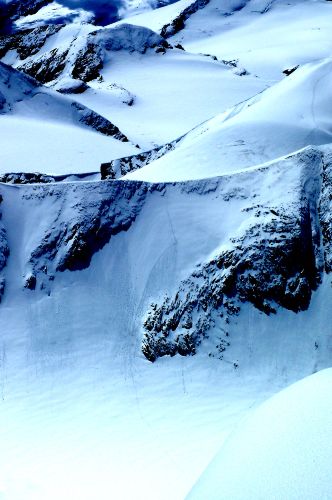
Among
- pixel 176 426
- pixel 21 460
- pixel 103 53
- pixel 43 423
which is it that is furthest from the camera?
pixel 103 53

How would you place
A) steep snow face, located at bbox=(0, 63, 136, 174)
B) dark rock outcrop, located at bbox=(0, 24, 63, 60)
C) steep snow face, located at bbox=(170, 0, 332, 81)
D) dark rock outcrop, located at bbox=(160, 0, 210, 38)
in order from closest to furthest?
1. steep snow face, located at bbox=(0, 63, 136, 174)
2. steep snow face, located at bbox=(170, 0, 332, 81)
3. dark rock outcrop, located at bbox=(0, 24, 63, 60)
4. dark rock outcrop, located at bbox=(160, 0, 210, 38)

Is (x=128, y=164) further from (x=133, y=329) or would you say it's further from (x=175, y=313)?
(x=175, y=313)

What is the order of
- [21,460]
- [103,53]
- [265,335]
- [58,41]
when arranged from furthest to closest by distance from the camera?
1. [58,41]
2. [103,53]
3. [265,335]
4. [21,460]

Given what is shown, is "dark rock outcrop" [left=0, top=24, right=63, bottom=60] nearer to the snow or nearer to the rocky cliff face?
the snow

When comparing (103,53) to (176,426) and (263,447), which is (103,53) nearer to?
(176,426)

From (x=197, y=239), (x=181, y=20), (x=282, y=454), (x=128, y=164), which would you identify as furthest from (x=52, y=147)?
(x=181, y=20)

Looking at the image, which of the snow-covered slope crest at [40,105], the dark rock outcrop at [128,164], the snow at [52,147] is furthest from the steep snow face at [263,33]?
the dark rock outcrop at [128,164]

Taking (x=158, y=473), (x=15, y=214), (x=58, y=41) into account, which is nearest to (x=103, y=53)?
(x=58, y=41)

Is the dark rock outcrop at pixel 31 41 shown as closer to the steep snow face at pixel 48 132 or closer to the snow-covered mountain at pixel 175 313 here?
the steep snow face at pixel 48 132

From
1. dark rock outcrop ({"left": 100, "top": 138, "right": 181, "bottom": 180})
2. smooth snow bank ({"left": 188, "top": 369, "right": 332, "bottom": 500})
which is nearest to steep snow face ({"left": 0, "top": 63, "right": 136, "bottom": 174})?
dark rock outcrop ({"left": 100, "top": 138, "right": 181, "bottom": 180})
